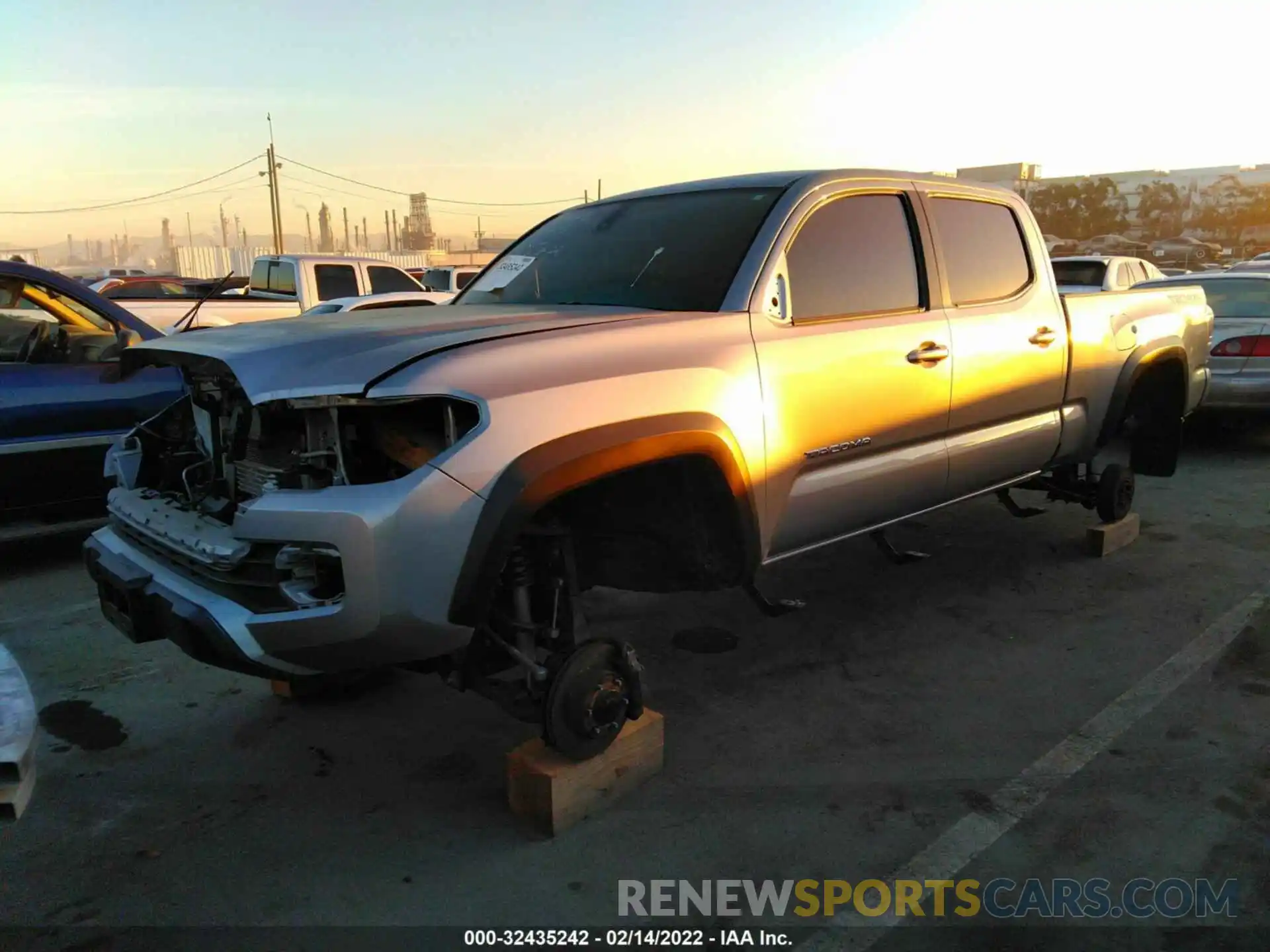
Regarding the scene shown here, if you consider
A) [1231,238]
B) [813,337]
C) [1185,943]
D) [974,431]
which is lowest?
[1185,943]

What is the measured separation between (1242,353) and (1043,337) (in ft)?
15.8

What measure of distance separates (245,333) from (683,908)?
7.04 feet

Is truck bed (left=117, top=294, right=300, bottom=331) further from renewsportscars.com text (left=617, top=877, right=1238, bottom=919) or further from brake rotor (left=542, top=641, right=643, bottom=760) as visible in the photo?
renewsportscars.com text (left=617, top=877, right=1238, bottom=919)

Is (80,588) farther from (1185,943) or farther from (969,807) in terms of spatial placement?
(1185,943)

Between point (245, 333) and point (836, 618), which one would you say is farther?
point (836, 618)

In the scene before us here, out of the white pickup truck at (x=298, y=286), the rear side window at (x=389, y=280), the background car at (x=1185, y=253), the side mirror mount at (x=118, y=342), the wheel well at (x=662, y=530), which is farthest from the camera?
the background car at (x=1185, y=253)

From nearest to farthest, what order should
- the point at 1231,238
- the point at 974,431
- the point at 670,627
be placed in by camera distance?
1. the point at 974,431
2. the point at 670,627
3. the point at 1231,238

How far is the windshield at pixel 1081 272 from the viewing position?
13086 mm

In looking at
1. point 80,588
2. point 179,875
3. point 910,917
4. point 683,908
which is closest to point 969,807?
point 910,917

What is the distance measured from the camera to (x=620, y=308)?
3.42 m

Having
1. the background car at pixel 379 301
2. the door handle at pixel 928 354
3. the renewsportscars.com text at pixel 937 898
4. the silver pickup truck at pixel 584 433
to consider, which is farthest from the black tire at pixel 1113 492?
the background car at pixel 379 301

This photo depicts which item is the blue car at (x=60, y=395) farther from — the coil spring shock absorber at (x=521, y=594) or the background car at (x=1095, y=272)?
the background car at (x=1095, y=272)

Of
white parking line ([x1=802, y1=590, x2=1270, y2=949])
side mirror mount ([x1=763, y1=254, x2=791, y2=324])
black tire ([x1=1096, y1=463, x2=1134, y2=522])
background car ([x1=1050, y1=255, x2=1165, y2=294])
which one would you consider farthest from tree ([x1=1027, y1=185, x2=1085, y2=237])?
side mirror mount ([x1=763, y1=254, x2=791, y2=324])

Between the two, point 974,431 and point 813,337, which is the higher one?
point 813,337
